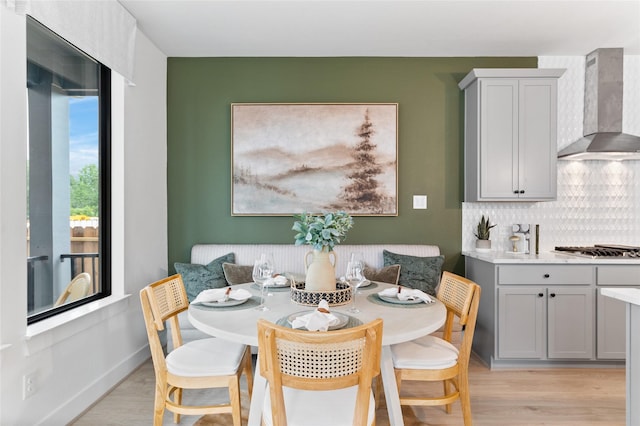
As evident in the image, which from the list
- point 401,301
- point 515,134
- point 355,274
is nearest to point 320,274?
point 355,274

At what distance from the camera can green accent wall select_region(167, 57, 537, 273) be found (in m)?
3.75

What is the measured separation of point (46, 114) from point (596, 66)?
4339 mm

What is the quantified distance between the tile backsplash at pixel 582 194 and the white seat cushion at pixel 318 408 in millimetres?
2691

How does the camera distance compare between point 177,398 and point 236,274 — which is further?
point 236,274

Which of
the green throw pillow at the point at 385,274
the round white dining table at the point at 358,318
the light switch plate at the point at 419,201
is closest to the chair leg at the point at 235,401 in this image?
the round white dining table at the point at 358,318

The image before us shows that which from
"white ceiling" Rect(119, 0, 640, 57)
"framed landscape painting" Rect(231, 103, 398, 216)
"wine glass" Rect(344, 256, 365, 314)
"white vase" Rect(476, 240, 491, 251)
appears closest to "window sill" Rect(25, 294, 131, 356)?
"framed landscape painting" Rect(231, 103, 398, 216)

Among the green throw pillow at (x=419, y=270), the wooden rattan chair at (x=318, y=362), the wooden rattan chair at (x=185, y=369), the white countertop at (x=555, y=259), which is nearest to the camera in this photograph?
the wooden rattan chair at (x=318, y=362)

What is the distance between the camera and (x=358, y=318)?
1812 millimetres

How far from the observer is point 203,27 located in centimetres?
313

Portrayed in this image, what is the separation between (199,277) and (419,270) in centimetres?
185

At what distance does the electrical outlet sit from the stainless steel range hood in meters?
4.18

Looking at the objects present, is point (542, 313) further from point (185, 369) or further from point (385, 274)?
point (185, 369)

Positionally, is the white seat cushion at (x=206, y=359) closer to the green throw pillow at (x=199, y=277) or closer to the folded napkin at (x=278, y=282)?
the folded napkin at (x=278, y=282)

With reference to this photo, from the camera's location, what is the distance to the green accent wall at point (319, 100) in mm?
3746
